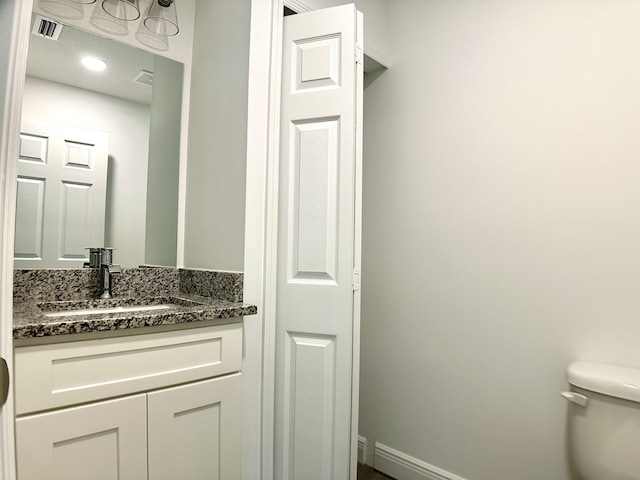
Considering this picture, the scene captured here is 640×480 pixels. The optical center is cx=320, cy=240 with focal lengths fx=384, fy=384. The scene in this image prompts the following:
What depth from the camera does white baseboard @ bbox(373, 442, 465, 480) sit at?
1.72 m

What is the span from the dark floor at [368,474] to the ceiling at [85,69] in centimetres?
204

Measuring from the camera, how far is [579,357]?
53.0 inches

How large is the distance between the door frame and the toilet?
72cm

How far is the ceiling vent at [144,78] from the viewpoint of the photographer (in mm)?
1702

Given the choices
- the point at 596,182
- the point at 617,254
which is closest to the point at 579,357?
the point at 617,254

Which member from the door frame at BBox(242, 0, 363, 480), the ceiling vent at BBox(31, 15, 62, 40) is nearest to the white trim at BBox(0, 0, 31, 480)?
the door frame at BBox(242, 0, 363, 480)

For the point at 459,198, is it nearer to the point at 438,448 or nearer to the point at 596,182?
the point at 596,182

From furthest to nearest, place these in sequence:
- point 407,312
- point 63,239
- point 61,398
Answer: point 407,312
point 63,239
point 61,398

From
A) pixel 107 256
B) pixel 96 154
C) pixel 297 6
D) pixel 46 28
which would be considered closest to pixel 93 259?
pixel 107 256

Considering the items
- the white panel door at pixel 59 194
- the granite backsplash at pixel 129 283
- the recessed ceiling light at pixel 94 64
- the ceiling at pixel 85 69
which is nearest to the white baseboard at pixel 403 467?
the granite backsplash at pixel 129 283

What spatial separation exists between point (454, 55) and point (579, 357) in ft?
4.38

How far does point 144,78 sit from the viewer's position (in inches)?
67.6

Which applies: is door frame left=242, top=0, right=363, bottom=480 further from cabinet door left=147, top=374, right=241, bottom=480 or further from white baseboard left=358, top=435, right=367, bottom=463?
white baseboard left=358, top=435, right=367, bottom=463

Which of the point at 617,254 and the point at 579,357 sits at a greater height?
the point at 617,254
